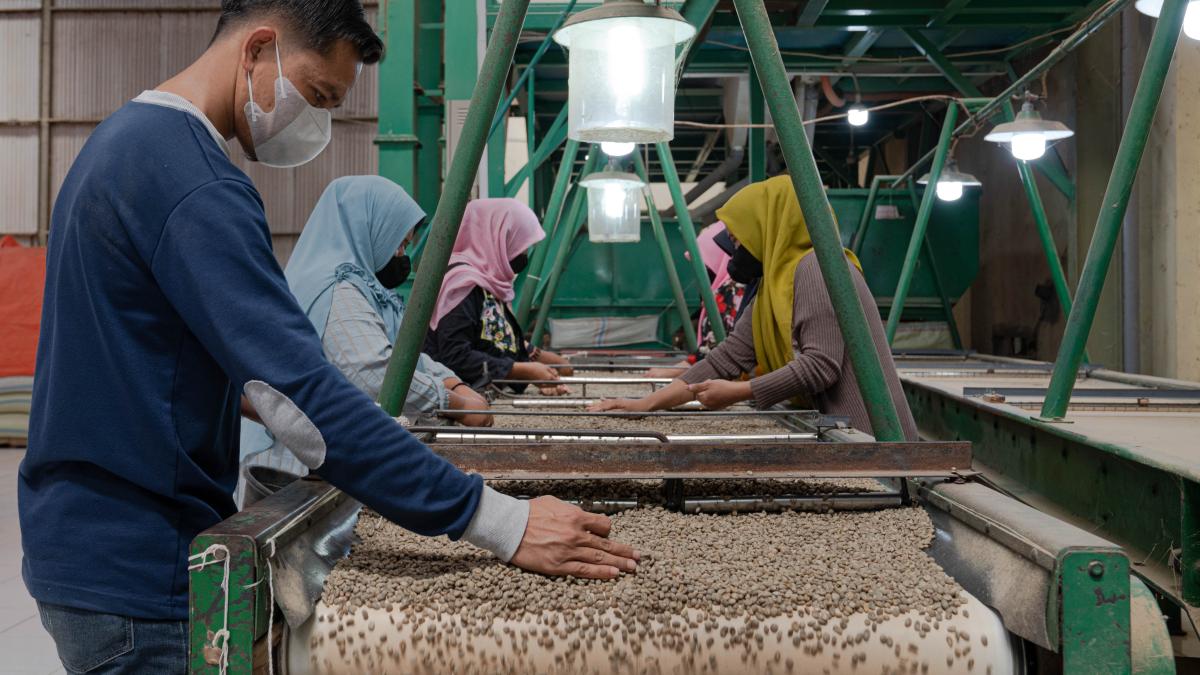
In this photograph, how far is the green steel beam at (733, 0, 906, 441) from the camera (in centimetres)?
162

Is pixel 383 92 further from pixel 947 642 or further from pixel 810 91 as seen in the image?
pixel 810 91

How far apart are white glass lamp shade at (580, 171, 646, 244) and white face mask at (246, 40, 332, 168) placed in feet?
12.2

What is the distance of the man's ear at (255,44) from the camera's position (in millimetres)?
1231

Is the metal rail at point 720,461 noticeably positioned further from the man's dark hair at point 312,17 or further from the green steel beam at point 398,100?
the green steel beam at point 398,100

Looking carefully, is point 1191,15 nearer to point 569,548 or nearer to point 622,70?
point 622,70

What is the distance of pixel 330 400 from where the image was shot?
1072 millimetres

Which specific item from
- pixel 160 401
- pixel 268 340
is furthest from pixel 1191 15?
pixel 160 401

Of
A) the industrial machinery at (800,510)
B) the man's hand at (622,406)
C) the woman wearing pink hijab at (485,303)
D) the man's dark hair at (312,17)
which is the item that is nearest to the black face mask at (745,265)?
the man's hand at (622,406)

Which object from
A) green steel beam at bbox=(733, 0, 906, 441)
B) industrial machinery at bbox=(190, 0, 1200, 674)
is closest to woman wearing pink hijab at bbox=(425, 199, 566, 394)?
industrial machinery at bbox=(190, 0, 1200, 674)

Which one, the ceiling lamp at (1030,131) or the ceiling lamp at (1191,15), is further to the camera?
the ceiling lamp at (1030,131)

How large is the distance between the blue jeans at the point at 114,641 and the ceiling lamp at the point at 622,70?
1.56 meters

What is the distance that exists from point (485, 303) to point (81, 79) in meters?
10.0

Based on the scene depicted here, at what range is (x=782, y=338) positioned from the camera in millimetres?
2846

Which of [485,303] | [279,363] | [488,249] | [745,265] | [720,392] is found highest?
[488,249]
